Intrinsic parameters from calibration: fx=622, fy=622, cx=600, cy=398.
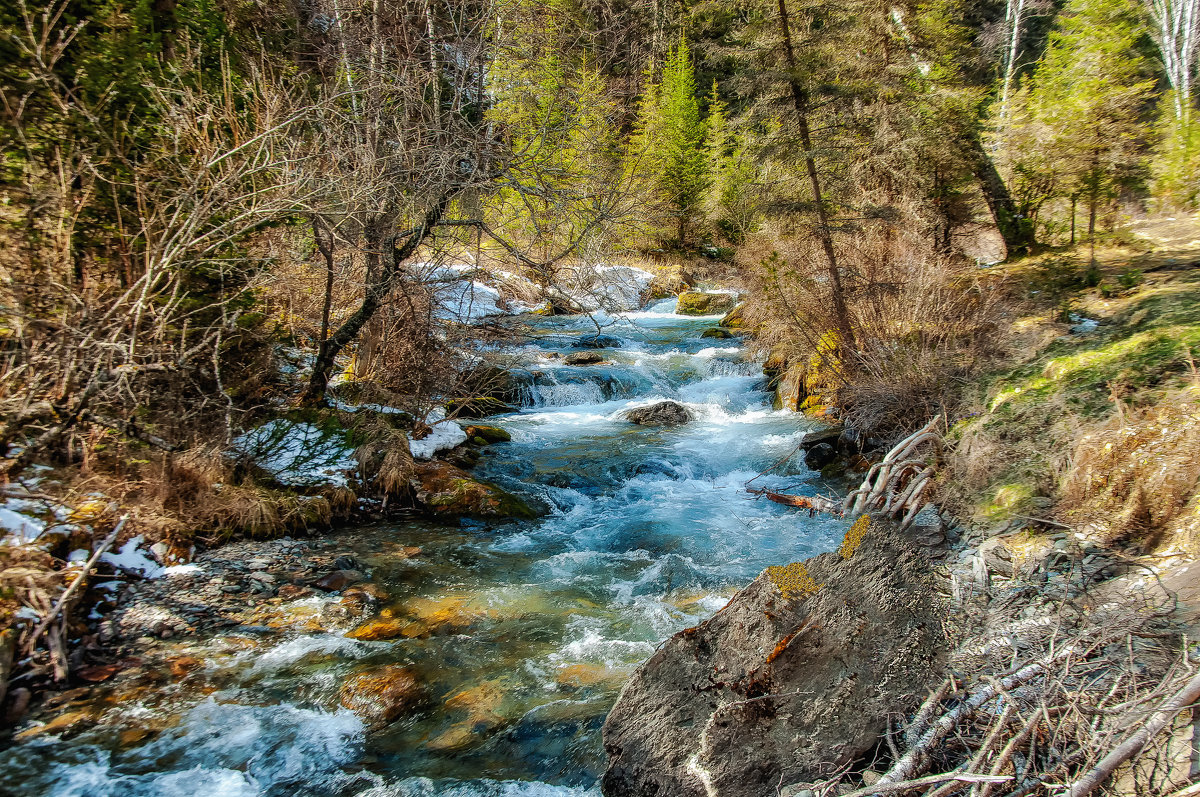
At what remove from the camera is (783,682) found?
327 cm

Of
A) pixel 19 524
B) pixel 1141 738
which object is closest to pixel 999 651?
pixel 1141 738

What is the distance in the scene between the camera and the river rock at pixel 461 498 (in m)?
8.09

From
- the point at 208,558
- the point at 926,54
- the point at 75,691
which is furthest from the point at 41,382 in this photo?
the point at 926,54

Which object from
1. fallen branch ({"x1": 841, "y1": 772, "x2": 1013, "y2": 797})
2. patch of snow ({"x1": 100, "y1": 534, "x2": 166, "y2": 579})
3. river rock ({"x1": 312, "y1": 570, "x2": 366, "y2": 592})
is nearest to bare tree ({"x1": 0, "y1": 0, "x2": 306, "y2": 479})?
patch of snow ({"x1": 100, "y1": 534, "x2": 166, "y2": 579})

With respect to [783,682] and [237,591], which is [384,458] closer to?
[237,591]

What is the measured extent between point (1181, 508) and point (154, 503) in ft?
28.1

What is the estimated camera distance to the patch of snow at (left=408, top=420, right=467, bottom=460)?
9.03 meters

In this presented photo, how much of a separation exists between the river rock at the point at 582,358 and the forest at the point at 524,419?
11.1 ft

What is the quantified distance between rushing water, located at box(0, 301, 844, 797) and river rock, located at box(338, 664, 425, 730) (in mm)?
94

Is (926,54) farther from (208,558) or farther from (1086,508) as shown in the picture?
(208,558)

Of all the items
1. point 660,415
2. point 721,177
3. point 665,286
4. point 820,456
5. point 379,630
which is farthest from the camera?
point 721,177

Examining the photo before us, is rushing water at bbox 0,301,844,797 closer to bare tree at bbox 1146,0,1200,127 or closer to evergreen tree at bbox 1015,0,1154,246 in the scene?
evergreen tree at bbox 1015,0,1154,246

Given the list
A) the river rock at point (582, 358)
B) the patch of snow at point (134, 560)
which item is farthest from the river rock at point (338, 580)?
the river rock at point (582, 358)

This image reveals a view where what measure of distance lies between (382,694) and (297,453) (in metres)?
4.03
